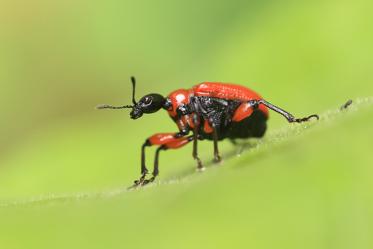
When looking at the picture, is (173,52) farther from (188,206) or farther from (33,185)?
(188,206)

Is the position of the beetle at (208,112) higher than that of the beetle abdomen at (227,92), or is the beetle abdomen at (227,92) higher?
the beetle abdomen at (227,92)

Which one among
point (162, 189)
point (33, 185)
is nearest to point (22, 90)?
point (33, 185)

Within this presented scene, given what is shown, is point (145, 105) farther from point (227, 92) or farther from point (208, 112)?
point (227, 92)

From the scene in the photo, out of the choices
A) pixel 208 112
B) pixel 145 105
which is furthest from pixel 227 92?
pixel 145 105

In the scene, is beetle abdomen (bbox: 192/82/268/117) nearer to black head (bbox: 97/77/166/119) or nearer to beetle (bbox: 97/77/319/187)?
beetle (bbox: 97/77/319/187)

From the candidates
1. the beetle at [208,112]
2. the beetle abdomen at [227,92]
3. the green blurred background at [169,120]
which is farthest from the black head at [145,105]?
the green blurred background at [169,120]

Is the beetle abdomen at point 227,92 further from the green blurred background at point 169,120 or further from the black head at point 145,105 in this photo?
the green blurred background at point 169,120
